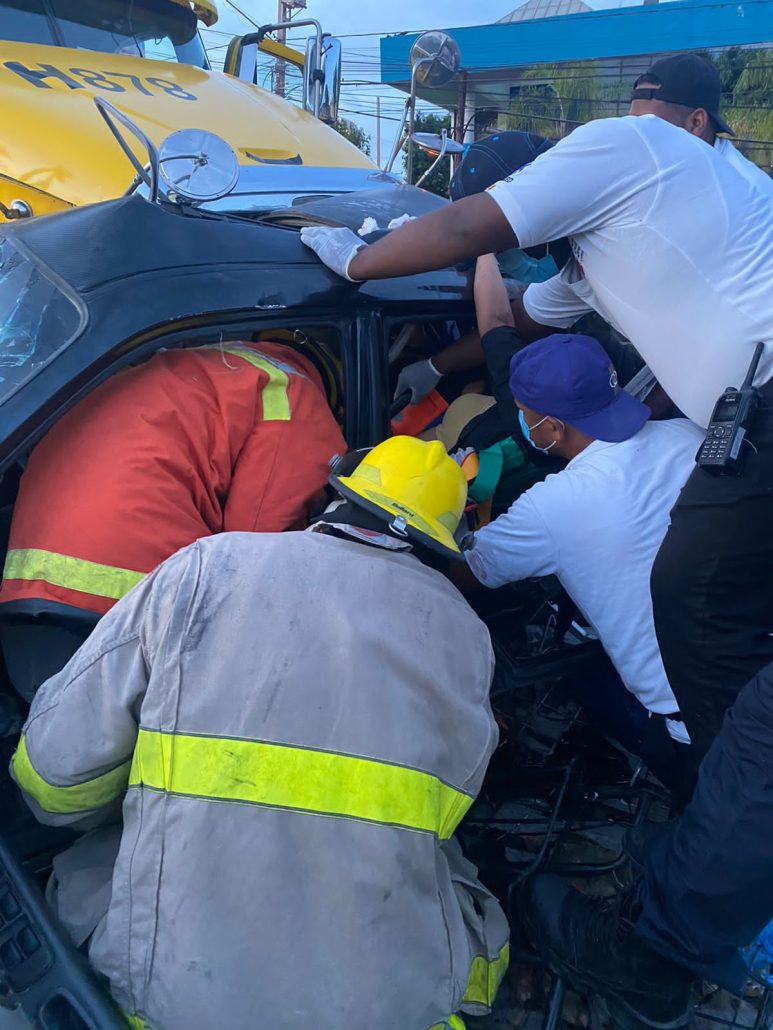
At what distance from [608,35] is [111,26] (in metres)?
17.5

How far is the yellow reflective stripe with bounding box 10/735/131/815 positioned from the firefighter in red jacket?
0.77 feet

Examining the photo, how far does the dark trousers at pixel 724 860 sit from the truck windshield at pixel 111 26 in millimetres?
4225

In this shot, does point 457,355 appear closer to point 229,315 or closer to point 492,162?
point 492,162

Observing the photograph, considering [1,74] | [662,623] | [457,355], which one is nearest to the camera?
[662,623]

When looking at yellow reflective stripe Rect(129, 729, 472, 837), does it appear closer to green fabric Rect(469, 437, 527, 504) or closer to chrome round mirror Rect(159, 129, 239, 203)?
green fabric Rect(469, 437, 527, 504)

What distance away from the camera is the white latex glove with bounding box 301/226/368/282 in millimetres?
2051

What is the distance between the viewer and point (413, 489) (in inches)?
65.4

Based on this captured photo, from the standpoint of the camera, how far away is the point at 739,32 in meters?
16.3

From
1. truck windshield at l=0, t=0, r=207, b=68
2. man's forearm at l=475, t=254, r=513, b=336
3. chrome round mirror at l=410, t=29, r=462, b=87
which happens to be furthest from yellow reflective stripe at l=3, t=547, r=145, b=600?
truck windshield at l=0, t=0, r=207, b=68

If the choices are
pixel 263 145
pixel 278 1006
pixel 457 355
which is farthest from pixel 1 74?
pixel 278 1006

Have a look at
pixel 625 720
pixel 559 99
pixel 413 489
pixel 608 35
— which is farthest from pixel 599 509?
pixel 608 35

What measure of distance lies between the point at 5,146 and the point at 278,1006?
9.88 ft

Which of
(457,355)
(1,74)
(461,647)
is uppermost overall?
(1,74)

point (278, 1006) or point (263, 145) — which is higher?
point (263, 145)
